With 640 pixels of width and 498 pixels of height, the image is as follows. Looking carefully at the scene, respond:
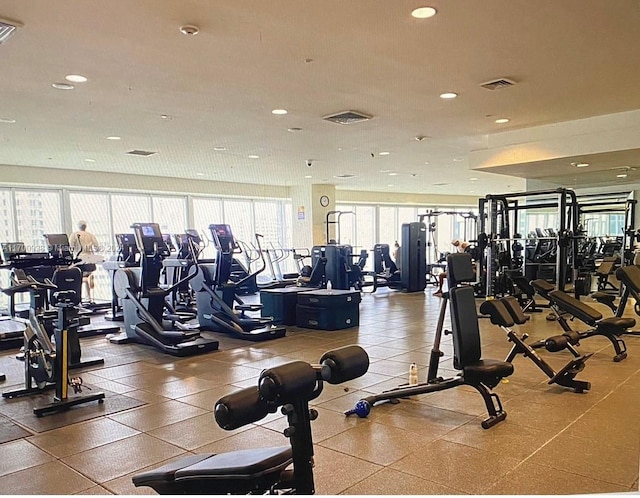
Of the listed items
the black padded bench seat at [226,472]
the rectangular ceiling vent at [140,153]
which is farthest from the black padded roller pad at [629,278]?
the rectangular ceiling vent at [140,153]

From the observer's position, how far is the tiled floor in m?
2.63

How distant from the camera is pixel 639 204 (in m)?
9.84

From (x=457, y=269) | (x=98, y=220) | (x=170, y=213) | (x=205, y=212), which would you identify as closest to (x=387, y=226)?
(x=205, y=212)

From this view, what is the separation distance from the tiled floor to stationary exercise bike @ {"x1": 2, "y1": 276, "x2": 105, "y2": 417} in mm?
100

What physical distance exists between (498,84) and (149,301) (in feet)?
14.7

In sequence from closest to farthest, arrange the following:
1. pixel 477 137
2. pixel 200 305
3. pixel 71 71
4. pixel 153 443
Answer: pixel 153 443 < pixel 71 71 < pixel 200 305 < pixel 477 137

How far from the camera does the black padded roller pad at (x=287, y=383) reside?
1372 millimetres

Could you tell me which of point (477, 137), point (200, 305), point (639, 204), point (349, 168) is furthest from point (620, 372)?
point (349, 168)

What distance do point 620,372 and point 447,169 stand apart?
745cm

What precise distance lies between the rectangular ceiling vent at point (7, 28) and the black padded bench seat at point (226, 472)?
10.4 ft

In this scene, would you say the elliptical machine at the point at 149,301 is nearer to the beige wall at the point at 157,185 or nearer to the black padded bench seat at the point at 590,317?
the black padded bench seat at the point at 590,317

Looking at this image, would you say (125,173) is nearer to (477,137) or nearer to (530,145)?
(477,137)

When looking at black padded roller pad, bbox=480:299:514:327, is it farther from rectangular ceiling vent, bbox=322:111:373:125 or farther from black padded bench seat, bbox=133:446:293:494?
rectangular ceiling vent, bbox=322:111:373:125

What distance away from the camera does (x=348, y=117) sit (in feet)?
20.5
